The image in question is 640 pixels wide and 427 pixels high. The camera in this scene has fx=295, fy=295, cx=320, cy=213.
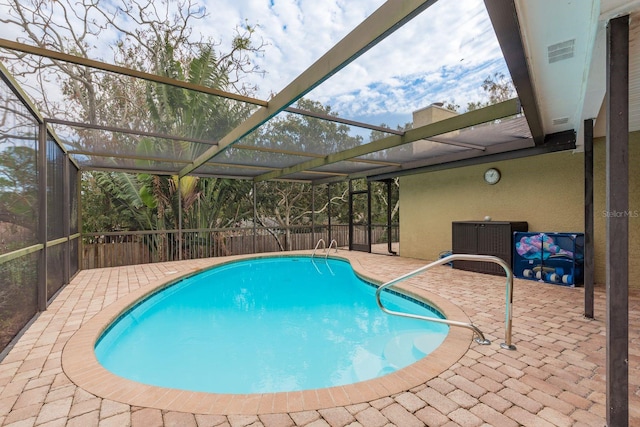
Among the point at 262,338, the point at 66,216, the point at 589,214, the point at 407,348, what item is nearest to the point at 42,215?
the point at 66,216

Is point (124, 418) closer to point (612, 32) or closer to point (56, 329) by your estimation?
point (56, 329)

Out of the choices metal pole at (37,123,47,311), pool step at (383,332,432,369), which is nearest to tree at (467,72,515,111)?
pool step at (383,332,432,369)

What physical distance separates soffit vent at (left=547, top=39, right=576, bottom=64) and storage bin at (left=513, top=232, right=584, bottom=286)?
4157 millimetres

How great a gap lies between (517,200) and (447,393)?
5863mm

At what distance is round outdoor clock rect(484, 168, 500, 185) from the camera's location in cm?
698

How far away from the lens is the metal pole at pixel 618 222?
1800 millimetres

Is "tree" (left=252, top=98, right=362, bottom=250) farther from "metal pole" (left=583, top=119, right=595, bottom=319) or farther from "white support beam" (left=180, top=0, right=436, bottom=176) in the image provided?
"metal pole" (left=583, top=119, right=595, bottom=319)

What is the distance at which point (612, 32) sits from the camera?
1.88m

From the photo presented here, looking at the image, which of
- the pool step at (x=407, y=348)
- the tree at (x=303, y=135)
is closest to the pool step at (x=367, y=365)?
the pool step at (x=407, y=348)

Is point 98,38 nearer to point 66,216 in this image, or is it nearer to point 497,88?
point 66,216

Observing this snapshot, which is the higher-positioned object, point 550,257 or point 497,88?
point 497,88

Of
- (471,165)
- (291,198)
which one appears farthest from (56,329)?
(291,198)

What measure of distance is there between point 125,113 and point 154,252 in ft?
18.5

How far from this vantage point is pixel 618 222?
1.81 m
